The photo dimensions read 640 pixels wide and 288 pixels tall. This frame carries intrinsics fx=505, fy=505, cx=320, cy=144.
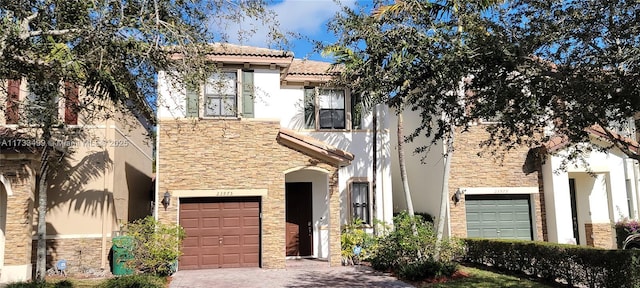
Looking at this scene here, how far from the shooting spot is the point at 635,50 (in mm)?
6914

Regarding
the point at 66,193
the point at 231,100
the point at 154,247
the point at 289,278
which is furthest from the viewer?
the point at 231,100

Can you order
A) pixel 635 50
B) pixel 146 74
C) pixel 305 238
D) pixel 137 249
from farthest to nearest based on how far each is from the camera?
pixel 305 238 → pixel 137 249 → pixel 146 74 → pixel 635 50

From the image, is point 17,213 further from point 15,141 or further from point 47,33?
point 47,33

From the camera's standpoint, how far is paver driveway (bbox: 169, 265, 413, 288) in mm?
12453

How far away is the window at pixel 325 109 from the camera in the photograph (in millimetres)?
17906

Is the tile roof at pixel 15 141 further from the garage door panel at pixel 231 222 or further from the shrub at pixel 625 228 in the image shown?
the shrub at pixel 625 228

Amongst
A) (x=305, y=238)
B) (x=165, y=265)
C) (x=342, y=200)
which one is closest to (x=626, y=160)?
(x=342, y=200)

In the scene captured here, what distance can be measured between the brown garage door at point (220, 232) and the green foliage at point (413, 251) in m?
3.85

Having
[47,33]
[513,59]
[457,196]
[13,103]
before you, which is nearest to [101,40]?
[47,33]

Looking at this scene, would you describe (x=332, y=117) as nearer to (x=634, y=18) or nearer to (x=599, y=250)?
(x=599, y=250)

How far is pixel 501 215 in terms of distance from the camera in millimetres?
18109

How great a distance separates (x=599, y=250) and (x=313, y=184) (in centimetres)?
915

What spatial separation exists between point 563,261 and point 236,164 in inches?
360

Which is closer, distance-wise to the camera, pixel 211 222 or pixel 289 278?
pixel 289 278
